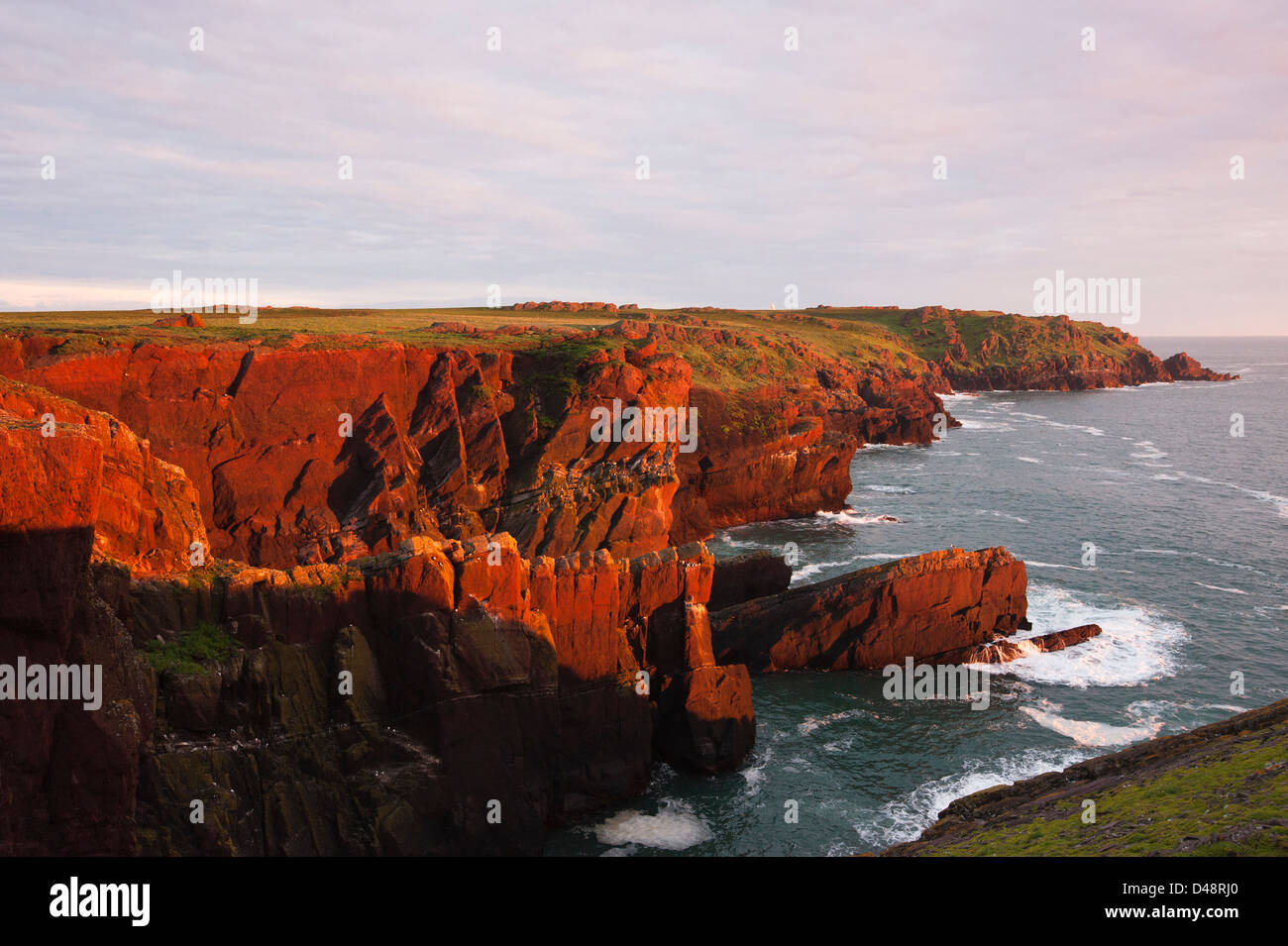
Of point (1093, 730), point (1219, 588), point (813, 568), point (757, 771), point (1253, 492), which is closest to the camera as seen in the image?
point (757, 771)

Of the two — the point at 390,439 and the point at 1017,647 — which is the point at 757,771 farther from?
the point at 390,439

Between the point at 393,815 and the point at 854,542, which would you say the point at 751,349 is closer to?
the point at 854,542

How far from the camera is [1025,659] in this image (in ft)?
160

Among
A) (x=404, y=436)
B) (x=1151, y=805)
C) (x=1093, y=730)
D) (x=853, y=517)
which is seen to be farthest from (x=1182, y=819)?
(x=853, y=517)

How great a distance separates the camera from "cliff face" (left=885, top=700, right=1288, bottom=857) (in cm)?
1911

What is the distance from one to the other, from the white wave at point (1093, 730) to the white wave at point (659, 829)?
67.9ft

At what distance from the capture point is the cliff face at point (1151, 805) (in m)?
19.1

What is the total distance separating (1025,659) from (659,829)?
28232 millimetres

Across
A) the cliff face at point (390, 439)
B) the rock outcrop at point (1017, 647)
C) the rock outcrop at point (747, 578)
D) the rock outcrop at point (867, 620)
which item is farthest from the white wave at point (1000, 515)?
the rock outcrop at point (747, 578)

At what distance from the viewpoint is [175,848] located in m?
24.0

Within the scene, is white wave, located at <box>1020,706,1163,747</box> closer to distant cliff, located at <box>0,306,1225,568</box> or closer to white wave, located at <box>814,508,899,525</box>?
distant cliff, located at <box>0,306,1225,568</box>

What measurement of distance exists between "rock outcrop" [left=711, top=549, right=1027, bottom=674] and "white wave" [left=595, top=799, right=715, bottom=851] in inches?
567
